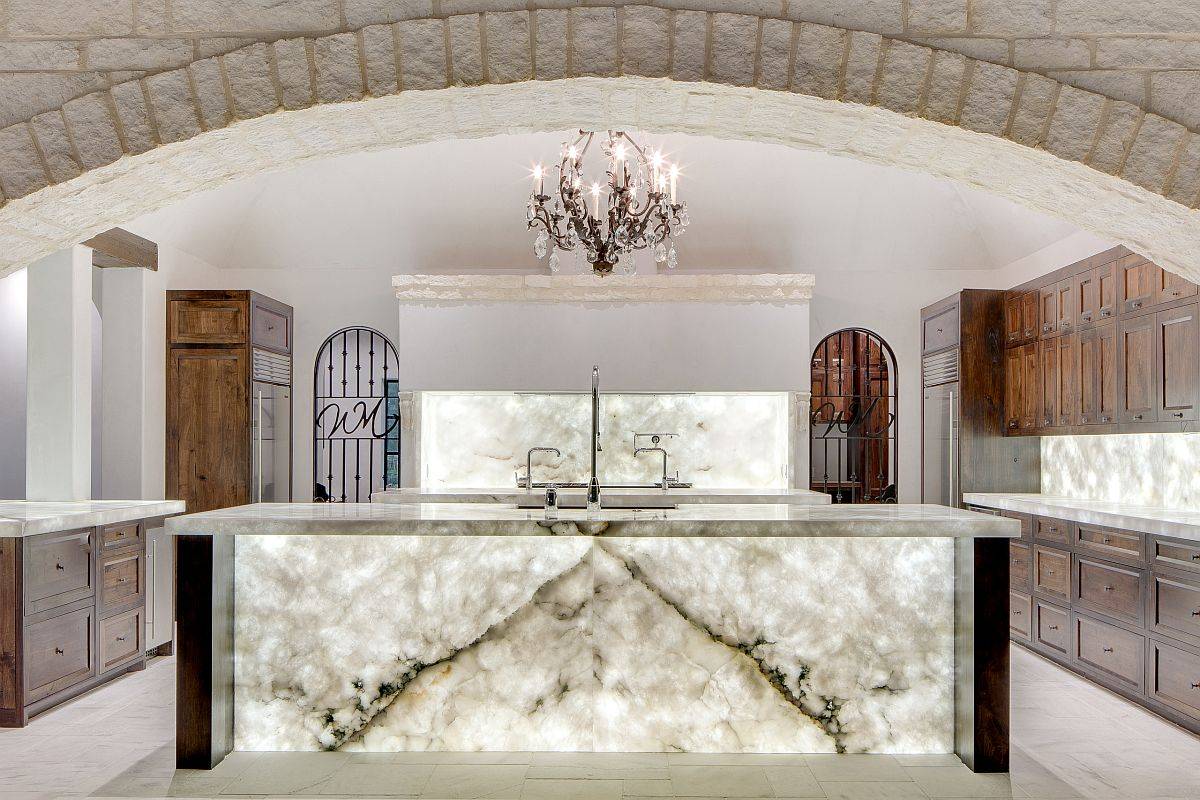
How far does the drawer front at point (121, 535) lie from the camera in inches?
183

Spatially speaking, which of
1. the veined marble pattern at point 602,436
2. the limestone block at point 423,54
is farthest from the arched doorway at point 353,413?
the limestone block at point 423,54

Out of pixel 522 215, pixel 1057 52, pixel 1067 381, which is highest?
pixel 522 215

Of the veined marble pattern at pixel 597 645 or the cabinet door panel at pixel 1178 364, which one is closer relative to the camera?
the veined marble pattern at pixel 597 645

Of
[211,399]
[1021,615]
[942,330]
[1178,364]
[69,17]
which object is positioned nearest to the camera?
[69,17]

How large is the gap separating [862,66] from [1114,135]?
0.67 meters

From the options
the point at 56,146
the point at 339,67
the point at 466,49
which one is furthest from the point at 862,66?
the point at 56,146

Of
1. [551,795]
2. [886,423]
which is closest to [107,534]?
[551,795]

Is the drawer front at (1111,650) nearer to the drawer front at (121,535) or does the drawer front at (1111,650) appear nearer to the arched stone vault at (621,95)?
the arched stone vault at (621,95)

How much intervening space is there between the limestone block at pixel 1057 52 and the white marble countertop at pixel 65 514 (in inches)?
166

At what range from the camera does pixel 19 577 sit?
3988mm

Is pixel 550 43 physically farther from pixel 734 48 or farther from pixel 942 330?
pixel 942 330

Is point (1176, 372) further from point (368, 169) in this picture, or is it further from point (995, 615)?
point (368, 169)

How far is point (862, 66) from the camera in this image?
2352mm

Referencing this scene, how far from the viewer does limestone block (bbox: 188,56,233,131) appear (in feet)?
7.85
